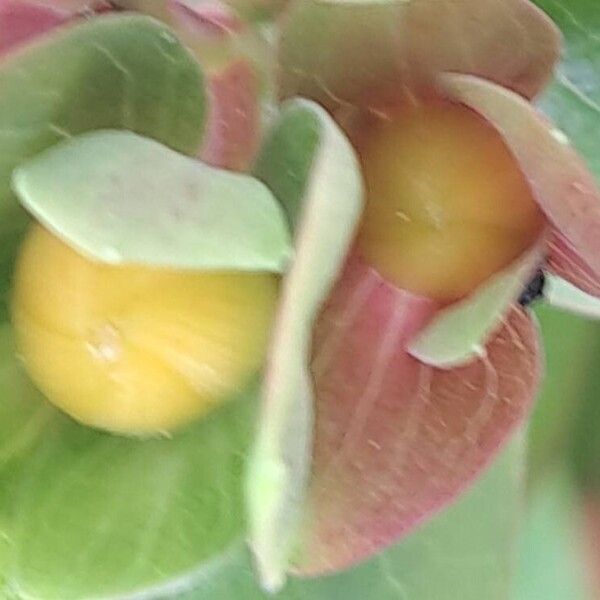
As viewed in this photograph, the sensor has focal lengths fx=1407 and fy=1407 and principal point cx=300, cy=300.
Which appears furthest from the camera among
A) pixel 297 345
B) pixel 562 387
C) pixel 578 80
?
pixel 562 387

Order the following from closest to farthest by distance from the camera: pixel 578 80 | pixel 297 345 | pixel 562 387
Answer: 1. pixel 297 345
2. pixel 578 80
3. pixel 562 387

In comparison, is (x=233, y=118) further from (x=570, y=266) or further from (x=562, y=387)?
(x=562, y=387)

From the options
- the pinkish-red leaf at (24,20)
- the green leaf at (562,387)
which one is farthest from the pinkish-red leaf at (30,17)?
→ the green leaf at (562,387)

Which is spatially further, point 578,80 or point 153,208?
point 578,80

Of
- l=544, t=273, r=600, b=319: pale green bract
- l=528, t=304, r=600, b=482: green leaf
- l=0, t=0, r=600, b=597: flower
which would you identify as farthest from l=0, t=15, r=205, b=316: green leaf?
l=528, t=304, r=600, b=482: green leaf

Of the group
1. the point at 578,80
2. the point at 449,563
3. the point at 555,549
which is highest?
the point at 578,80

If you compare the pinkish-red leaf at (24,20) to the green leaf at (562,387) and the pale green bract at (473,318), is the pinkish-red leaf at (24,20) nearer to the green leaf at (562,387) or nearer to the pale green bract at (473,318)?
the pale green bract at (473,318)

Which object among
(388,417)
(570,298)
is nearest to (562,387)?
(570,298)
